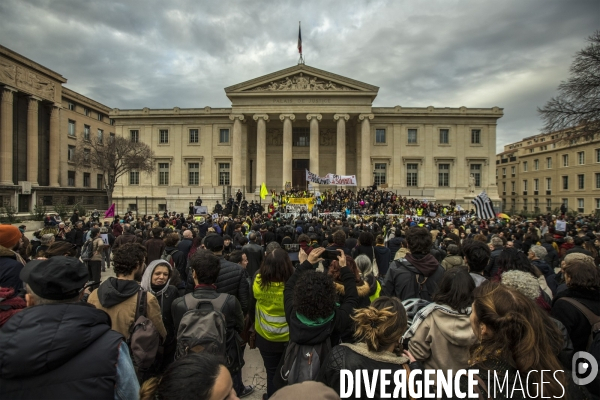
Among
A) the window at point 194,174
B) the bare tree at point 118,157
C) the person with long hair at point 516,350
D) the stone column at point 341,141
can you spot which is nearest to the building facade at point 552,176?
the stone column at point 341,141

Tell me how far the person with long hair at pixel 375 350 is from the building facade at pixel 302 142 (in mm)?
35114

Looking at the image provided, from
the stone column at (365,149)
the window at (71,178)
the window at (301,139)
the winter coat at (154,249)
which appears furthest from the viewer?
the window at (71,178)

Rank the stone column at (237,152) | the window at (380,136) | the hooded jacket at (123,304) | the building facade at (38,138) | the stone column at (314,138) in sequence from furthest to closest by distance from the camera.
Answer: the window at (380,136) → the stone column at (237,152) → the stone column at (314,138) → the building facade at (38,138) → the hooded jacket at (123,304)

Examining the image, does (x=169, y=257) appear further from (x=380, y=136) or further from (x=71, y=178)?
(x=71, y=178)

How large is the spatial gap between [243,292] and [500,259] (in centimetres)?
340

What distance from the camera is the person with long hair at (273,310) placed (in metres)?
3.81

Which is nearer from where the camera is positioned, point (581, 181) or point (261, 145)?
point (261, 145)

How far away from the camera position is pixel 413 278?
4.07 meters

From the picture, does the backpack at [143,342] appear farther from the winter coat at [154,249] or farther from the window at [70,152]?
the window at [70,152]


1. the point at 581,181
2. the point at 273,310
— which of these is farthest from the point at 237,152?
the point at 581,181

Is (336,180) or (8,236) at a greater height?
(336,180)

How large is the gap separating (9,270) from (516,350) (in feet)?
16.8

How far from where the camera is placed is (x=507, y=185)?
6372cm

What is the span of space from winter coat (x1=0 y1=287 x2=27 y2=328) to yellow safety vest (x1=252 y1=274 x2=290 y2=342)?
7.16 feet
